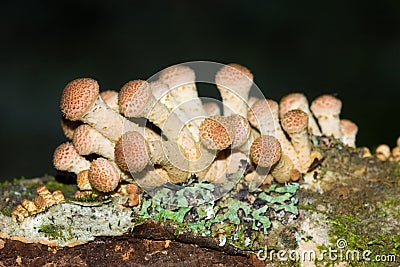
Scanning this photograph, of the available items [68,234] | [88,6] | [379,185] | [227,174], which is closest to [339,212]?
[379,185]

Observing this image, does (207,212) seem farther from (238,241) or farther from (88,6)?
(88,6)

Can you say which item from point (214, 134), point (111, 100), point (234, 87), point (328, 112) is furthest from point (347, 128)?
point (111, 100)

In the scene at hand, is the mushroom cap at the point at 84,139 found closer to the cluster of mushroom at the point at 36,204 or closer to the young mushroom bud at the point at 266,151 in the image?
the cluster of mushroom at the point at 36,204

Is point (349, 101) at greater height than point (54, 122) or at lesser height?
greater

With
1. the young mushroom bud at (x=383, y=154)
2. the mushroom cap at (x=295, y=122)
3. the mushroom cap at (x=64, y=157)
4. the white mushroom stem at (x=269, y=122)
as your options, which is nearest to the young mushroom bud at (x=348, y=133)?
the young mushroom bud at (x=383, y=154)

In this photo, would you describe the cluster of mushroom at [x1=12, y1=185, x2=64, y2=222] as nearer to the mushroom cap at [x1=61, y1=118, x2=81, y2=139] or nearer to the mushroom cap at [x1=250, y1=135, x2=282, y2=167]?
the mushroom cap at [x1=61, y1=118, x2=81, y2=139]
